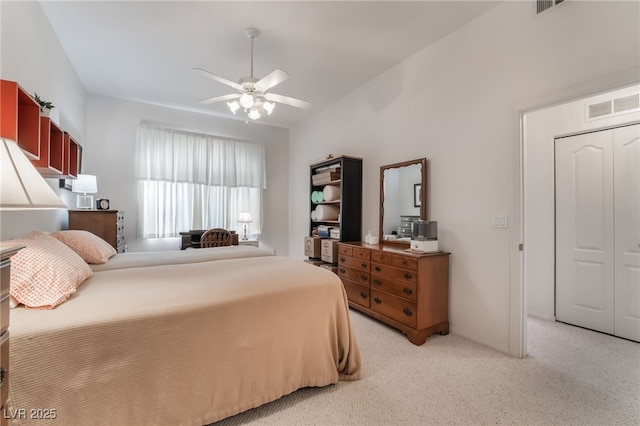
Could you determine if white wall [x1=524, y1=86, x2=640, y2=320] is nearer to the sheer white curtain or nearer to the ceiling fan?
the ceiling fan

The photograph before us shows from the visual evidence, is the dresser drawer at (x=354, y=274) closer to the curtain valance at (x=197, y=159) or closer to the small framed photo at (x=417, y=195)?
the small framed photo at (x=417, y=195)

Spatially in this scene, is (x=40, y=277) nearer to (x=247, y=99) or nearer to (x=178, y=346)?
(x=178, y=346)

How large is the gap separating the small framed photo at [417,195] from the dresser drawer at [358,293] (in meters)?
1.12

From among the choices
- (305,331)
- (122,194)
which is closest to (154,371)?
(305,331)

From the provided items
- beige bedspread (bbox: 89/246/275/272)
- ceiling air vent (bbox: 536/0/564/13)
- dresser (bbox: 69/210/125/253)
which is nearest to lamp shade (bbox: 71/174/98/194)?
dresser (bbox: 69/210/125/253)

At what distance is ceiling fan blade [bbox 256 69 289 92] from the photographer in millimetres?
2342

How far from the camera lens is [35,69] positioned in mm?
2387

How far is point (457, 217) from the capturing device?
2.81 m

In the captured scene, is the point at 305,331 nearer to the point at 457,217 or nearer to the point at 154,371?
the point at 154,371

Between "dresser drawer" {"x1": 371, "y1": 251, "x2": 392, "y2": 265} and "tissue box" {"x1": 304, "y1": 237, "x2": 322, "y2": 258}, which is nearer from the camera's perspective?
"dresser drawer" {"x1": 371, "y1": 251, "x2": 392, "y2": 265}

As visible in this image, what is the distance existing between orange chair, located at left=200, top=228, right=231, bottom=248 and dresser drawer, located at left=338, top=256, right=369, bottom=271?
6.17ft

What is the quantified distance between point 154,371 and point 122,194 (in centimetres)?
400

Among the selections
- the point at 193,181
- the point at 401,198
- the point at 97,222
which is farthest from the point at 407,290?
the point at 193,181

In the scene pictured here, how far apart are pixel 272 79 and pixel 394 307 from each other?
8.11 feet
